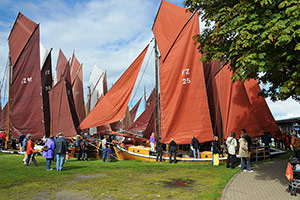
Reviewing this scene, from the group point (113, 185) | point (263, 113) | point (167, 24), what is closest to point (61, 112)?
point (167, 24)

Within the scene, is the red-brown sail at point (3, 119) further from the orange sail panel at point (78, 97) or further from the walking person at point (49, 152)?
the walking person at point (49, 152)

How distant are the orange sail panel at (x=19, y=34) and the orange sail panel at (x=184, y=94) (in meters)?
15.3

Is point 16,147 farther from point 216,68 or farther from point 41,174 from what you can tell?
point 216,68

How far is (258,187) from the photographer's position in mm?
8203

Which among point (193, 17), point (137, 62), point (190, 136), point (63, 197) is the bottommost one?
point (63, 197)

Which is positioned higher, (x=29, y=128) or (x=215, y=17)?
(x=215, y=17)

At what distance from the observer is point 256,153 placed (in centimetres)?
1538

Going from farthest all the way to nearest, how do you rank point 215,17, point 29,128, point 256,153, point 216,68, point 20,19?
1. point 20,19
2. point 29,128
3. point 216,68
4. point 256,153
5. point 215,17

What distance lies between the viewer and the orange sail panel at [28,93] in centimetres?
2367

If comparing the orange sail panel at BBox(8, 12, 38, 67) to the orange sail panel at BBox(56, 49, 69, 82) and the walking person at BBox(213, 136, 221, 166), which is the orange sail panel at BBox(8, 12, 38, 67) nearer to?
the orange sail panel at BBox(56, 49, 69, 82)

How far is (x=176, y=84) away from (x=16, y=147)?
15132 millimetres

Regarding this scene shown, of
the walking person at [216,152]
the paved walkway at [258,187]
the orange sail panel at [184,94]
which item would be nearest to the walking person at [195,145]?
the orange sail panel at [184,94]

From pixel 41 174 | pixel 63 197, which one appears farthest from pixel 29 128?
pixel 63 197

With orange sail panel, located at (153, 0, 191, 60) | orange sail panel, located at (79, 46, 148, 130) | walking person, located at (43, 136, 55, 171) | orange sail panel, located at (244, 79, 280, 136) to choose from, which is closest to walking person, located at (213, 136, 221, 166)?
orange sail panel, located at (79, 46, 148, 130)
